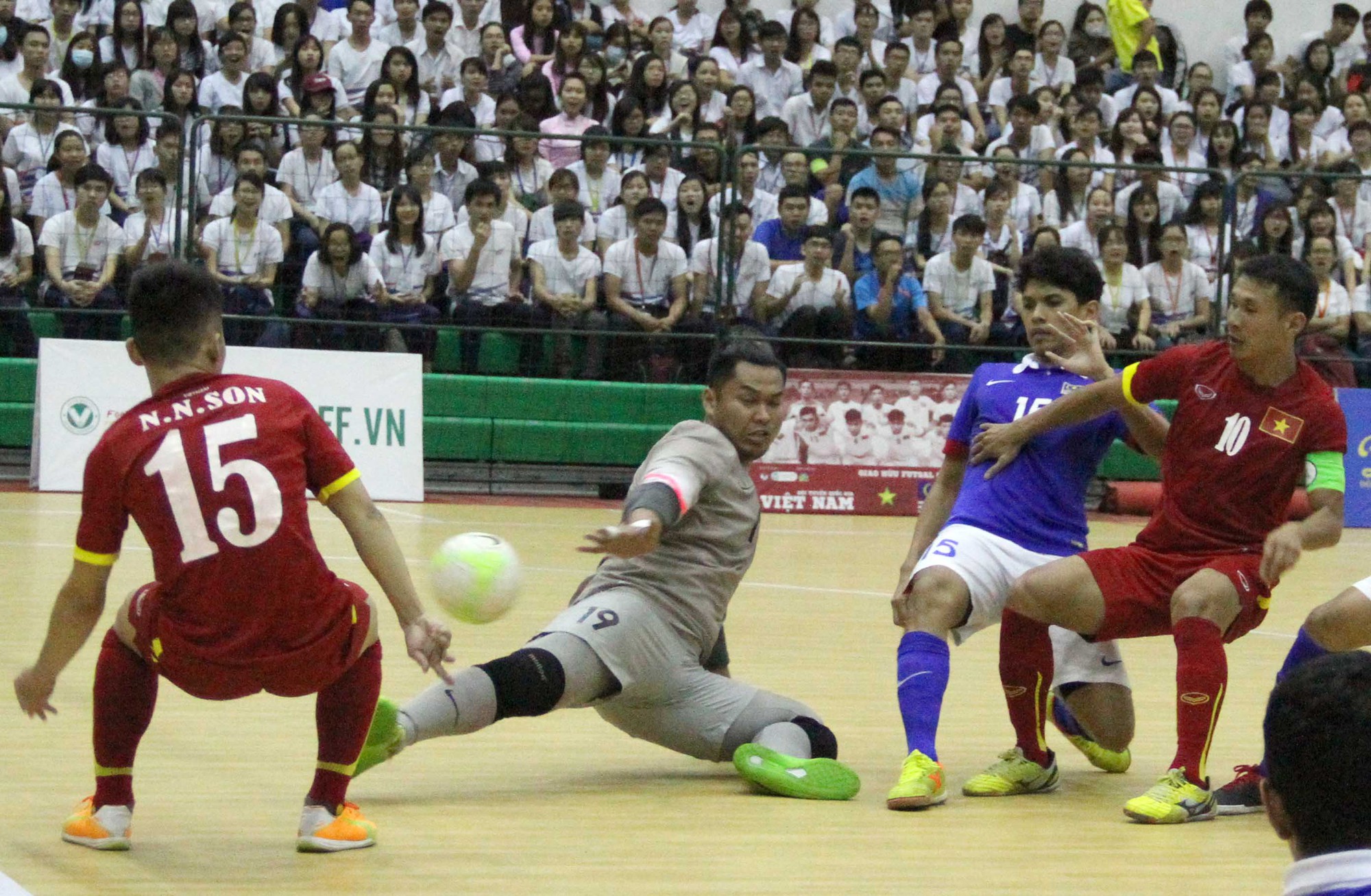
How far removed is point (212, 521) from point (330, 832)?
787 mm

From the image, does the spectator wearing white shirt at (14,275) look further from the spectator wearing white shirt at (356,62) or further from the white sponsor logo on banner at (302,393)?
the spectator wearing white shirt at (356,62)

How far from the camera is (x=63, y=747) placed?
16.7 feet

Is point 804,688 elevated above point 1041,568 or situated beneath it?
situated beneath

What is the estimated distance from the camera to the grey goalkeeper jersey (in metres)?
4.93

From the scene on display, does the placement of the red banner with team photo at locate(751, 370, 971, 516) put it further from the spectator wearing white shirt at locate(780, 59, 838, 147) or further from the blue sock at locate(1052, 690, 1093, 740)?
the blue sock at locate(1052, 690, 1093, 740)

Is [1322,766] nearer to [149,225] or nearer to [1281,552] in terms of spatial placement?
[1281,552]

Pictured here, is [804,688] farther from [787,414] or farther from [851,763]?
[787,414]

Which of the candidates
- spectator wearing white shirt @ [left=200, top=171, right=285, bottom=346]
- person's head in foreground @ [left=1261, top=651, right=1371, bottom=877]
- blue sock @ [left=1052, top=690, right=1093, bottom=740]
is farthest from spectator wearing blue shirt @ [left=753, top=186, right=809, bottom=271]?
person's head in foreground @ [left=1261, top=651, right=1371, bottom=877]

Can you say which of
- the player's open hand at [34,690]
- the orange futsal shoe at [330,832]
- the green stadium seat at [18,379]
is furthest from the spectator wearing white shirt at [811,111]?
the player's open hand at [34,690]

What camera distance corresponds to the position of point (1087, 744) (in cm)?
531

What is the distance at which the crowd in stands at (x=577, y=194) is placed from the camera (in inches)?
495

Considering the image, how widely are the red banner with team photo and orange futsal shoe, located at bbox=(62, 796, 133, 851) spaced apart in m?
9.27

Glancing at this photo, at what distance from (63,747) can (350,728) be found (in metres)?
1.51

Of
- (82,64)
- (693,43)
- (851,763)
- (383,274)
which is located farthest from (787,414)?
(851,763)
